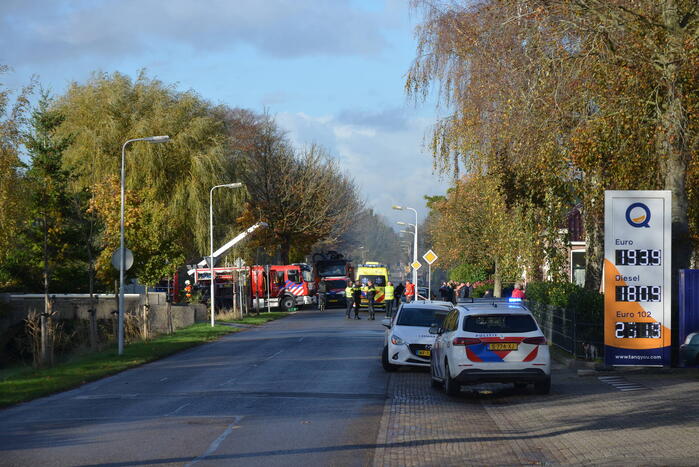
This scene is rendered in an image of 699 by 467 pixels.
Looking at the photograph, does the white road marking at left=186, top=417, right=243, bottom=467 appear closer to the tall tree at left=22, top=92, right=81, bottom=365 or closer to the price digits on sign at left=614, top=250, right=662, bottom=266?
the price digits on sign at left=614, top=250, right=662, bottom=266

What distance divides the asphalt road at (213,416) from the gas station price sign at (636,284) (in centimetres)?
489

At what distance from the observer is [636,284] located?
19000 mm

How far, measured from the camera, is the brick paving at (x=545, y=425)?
397 inches

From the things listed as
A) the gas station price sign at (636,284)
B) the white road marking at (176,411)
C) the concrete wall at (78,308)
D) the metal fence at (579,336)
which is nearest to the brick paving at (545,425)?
the gas station price sign at (636,284)

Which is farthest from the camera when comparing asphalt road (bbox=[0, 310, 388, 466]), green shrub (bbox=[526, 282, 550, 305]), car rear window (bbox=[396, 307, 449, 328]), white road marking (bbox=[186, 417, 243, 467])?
green shrub (bbox=[526, 282, 550, 305])

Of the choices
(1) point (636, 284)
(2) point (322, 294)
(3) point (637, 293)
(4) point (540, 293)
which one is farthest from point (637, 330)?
(2) point (322, 294)

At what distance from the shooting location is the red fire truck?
5678 cm

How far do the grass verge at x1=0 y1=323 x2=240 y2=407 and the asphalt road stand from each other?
1.58ft

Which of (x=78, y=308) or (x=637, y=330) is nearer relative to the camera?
(x=637, y=330)

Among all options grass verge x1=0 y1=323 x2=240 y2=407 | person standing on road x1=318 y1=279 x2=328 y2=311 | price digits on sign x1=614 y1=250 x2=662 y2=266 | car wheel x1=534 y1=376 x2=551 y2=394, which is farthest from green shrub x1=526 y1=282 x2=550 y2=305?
person standing on road x1=318 y1=279 x2=328 y2=311

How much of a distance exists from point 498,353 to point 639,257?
16.0 feet

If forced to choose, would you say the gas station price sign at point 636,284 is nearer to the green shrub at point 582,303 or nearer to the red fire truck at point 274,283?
the green shrub at point 582,303

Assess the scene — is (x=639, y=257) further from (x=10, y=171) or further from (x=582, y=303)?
(x=10, y=171)

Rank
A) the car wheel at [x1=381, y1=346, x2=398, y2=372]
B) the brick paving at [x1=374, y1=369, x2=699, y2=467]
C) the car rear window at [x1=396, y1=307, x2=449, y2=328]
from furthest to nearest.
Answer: the car rear window at [x1=396, y1=307, x2=449, y2=328]
the car wheel at [x1=381, y1=346, x2=398, y2=372]
the brick paving at [x1=374, y1=369, x2=699, y2=467]
